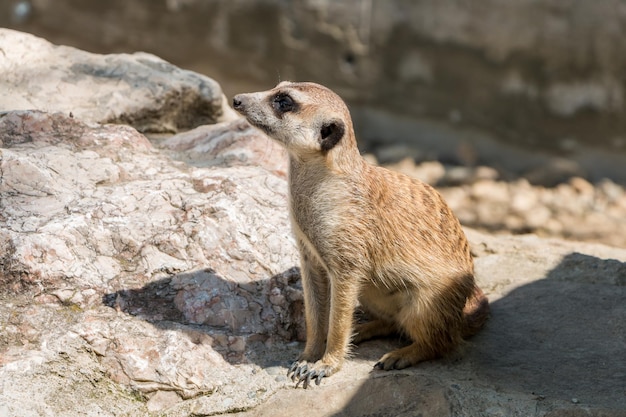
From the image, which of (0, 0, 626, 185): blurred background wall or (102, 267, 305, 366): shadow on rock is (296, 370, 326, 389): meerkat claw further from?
(0, 0, 626, 185): blurred background wall

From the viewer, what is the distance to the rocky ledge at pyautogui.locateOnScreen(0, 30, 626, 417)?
283 centimetres

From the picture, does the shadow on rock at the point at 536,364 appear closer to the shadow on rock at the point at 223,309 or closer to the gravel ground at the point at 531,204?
the shadow on rock at the point at 223,309

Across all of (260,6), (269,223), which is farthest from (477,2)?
(269,223)

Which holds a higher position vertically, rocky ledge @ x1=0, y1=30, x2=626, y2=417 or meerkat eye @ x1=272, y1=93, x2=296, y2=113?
meerkat eye @ x1=272, y1=93, x2=296, y2=113

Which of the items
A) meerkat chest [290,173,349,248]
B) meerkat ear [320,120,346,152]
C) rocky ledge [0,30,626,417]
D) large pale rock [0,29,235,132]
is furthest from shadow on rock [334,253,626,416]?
large pale rock [0,29,235,132]

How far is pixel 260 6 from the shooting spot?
793cm

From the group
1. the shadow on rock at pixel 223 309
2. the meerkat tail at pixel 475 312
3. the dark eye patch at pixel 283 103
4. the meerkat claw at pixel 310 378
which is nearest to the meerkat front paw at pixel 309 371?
the meerkat claw at pixel 310 378

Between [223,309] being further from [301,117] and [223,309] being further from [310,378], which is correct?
[301,117]

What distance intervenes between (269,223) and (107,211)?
68 cm

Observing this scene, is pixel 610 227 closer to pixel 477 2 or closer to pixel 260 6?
pixel 477 2

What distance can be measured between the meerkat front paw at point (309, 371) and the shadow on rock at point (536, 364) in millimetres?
156

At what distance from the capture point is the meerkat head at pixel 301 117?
9.96ft

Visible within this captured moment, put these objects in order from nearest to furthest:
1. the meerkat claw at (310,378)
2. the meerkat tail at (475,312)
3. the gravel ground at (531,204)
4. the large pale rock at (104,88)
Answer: the meerkat claw at (310,378) → the meerkat tail at (475,312) → the large pale rock at (104,88) → the gravel ground at (531,204)

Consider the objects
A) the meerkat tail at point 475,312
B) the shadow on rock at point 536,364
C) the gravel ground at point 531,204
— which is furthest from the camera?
the gravel ground at point 531,204
